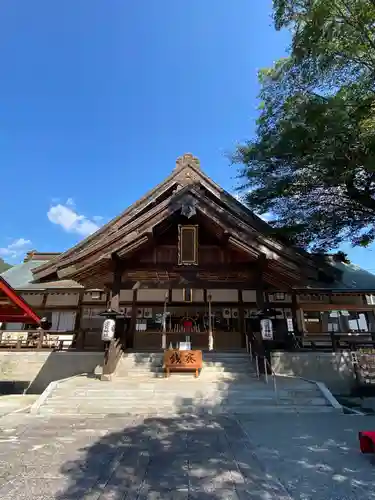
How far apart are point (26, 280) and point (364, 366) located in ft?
51.8

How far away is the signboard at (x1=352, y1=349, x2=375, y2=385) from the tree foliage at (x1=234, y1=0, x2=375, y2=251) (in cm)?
403

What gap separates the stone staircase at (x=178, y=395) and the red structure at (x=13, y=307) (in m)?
2.28

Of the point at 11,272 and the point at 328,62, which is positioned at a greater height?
the point at 328,62

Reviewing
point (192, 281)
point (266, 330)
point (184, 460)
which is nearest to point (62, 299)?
point (192, 281)

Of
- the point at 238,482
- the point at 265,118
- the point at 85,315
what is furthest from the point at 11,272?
the point at 238,482

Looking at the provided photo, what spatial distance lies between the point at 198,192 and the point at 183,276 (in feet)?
10.1

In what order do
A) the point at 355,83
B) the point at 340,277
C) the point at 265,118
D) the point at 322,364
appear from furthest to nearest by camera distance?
the point at 340,277, the point at 322,364, the point at 265,118, the point at 355,83

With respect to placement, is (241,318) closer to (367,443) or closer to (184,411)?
(184,411)

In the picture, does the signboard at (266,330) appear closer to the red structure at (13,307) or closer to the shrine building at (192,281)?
the shrine building at (192,281)

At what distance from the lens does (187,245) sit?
10.5 metres

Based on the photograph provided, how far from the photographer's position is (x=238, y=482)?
11.0 feet

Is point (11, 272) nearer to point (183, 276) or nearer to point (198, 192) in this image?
point (183, 276)

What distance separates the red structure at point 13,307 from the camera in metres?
7.36

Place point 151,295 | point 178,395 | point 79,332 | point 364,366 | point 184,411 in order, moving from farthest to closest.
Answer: point 151,295
point 79,332
point 364,366
point 178,395
point 184,411
